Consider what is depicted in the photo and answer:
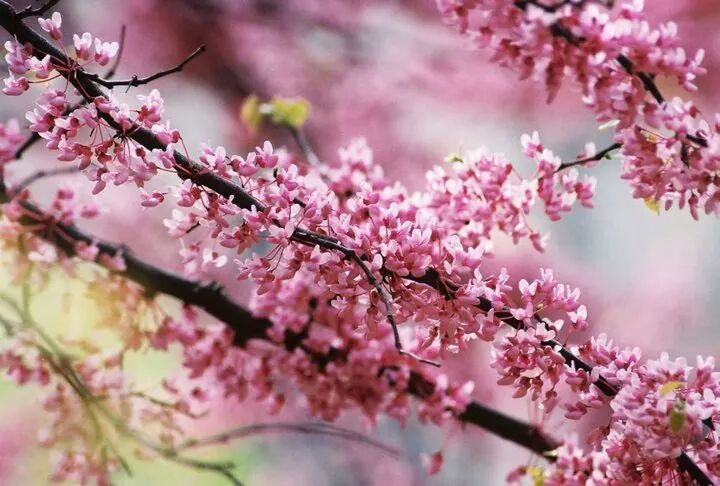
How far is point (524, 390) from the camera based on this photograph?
2.84 ft

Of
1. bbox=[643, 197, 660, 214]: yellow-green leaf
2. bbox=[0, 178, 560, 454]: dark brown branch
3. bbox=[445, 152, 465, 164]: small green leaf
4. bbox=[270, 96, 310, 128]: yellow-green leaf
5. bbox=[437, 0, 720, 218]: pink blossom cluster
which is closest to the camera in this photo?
bbox=[437, 0, 720, 218]: pink blossom cluster

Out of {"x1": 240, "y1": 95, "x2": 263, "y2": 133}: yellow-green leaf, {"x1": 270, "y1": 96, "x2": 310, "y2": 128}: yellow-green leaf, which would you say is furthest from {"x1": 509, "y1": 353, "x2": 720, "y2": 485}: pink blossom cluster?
{"x1": 240, "y1": 95, "x2": 263, "y2": 133}: yellow-green leaf

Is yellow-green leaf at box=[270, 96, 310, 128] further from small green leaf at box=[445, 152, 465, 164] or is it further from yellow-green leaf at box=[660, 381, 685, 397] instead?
yellow-green leaf at box=[660, 381, 685, 397]

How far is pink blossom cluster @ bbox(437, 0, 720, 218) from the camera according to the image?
0.70 m

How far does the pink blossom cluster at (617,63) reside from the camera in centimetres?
70

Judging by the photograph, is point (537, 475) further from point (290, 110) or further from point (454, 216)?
point (290, 110)

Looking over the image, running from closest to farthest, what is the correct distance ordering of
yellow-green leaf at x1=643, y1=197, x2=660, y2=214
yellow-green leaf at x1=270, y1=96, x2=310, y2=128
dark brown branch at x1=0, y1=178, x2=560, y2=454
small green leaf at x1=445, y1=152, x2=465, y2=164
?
yellow-green leaf at x1=643, y1=197, x2=660, y2=214
small green leaf at x1=445, y1=152, x2=465, y2=164
dark brown branch at x1=0, y1=178, x2=560, y2=454
yellow-green leaf at x1=270, y1=96, x2=310, y2=128

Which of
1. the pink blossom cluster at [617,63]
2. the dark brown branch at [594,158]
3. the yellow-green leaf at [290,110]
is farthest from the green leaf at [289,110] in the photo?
the pink blossom cluster at [617,63]

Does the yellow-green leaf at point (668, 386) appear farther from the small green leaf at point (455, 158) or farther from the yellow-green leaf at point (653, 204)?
the small green leaf at point (455, 158)

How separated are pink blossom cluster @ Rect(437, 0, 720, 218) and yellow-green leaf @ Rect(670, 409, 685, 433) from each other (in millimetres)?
227

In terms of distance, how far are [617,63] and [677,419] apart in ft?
1.18

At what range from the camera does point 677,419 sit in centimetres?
74

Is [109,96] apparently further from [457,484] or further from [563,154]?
[563,154]

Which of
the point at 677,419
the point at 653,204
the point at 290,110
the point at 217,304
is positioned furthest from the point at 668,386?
the point at 290,110
